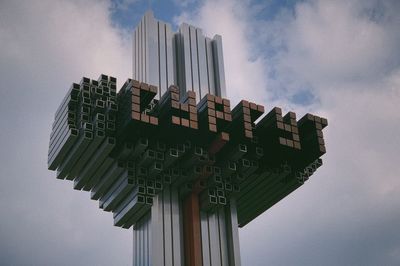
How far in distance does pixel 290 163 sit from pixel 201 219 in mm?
6186

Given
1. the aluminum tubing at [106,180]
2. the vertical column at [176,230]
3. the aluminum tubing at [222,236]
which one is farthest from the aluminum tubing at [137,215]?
the aluminum tubing at [222,236]

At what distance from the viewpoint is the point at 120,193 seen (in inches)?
1321

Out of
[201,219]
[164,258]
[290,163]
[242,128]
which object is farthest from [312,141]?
[164,258]

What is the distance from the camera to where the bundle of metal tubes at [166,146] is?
3183cm

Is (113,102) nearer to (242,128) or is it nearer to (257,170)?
(242,128)

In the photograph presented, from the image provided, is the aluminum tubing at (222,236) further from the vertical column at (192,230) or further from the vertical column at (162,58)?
the vertical column at (162,58)

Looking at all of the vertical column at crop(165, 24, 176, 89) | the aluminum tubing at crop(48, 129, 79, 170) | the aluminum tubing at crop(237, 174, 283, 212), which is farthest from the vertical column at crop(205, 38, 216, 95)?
the aluminum tubing at crop(48, 129, 79, 170)

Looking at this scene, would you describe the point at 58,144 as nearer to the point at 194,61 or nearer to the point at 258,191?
the point at 194,61

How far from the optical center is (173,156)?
32.4 meters

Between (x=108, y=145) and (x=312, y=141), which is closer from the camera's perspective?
(x=108, y=145)

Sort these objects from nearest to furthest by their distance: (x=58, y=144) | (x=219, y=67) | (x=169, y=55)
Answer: (x=58, y=144), (x=169, y=55), (x=219, y=67)

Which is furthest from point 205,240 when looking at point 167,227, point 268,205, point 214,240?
point 268,205

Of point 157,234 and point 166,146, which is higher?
point 166,146

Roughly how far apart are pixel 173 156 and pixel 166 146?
78 centimetres
